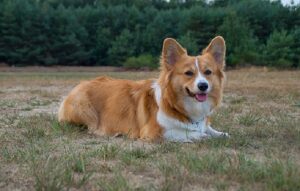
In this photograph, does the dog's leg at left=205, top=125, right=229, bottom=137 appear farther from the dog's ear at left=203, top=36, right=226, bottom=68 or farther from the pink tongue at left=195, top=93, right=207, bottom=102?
the dog's ear at left=203, top=36, right=226, bottom=68

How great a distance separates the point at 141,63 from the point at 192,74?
43.2m

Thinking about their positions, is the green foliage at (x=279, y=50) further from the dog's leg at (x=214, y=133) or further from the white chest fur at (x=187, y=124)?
the white chest fur at (x=187, y=124)

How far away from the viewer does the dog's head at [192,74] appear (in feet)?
20.0

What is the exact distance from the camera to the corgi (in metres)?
6.16

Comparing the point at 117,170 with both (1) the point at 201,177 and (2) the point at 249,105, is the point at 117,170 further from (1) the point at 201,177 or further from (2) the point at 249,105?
(2) the point at 249,105

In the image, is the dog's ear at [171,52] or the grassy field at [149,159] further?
the dog's ear at [171,52]

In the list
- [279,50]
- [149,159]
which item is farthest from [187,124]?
[279,50]

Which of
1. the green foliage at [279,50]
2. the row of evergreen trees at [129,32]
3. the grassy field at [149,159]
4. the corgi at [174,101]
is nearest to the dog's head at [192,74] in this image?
the corgi at [174,101]

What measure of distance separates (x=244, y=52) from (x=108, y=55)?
15.6 metres

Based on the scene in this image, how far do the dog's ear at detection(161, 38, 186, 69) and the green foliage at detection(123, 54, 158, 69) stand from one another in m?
41.5

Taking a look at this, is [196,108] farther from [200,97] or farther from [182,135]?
[182,135]

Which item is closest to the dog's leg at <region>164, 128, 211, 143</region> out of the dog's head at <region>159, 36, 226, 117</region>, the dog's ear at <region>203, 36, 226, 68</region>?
the dog's head at <region>159, 36, 226, 117</region>

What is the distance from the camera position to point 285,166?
407 cm

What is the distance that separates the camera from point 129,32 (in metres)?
56.7
